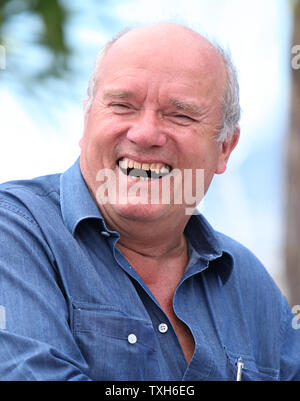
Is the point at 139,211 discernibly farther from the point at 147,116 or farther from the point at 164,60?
the point at 164,60

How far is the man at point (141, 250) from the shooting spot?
1.74 m

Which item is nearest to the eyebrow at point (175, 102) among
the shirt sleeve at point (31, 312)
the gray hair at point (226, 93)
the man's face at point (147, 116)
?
the man's face at point (147, 116)

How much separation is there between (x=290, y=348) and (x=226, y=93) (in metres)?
0.89

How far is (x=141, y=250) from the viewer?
2.12 m

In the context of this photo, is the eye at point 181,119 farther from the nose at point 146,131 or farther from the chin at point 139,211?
the chin at point 139,211

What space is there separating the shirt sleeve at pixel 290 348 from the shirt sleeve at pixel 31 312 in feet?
2.79

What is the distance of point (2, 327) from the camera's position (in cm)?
165

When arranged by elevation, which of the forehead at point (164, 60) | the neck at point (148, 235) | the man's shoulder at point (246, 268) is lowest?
the man's shoulder at point (246, 268)

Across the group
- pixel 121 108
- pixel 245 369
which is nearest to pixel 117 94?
pixel 121 108

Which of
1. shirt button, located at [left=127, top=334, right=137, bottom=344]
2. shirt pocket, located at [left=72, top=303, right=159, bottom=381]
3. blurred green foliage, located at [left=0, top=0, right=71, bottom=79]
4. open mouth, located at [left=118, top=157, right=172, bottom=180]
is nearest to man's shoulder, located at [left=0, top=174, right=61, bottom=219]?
open mouth, located at [left=118, top=157, right=172, bottom=180]

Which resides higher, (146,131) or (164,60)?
(164,60)

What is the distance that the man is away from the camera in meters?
1.74

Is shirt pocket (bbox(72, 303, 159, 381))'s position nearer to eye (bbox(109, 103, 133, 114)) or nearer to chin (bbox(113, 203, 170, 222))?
chin (bbox(113, 203, 170, 222))
